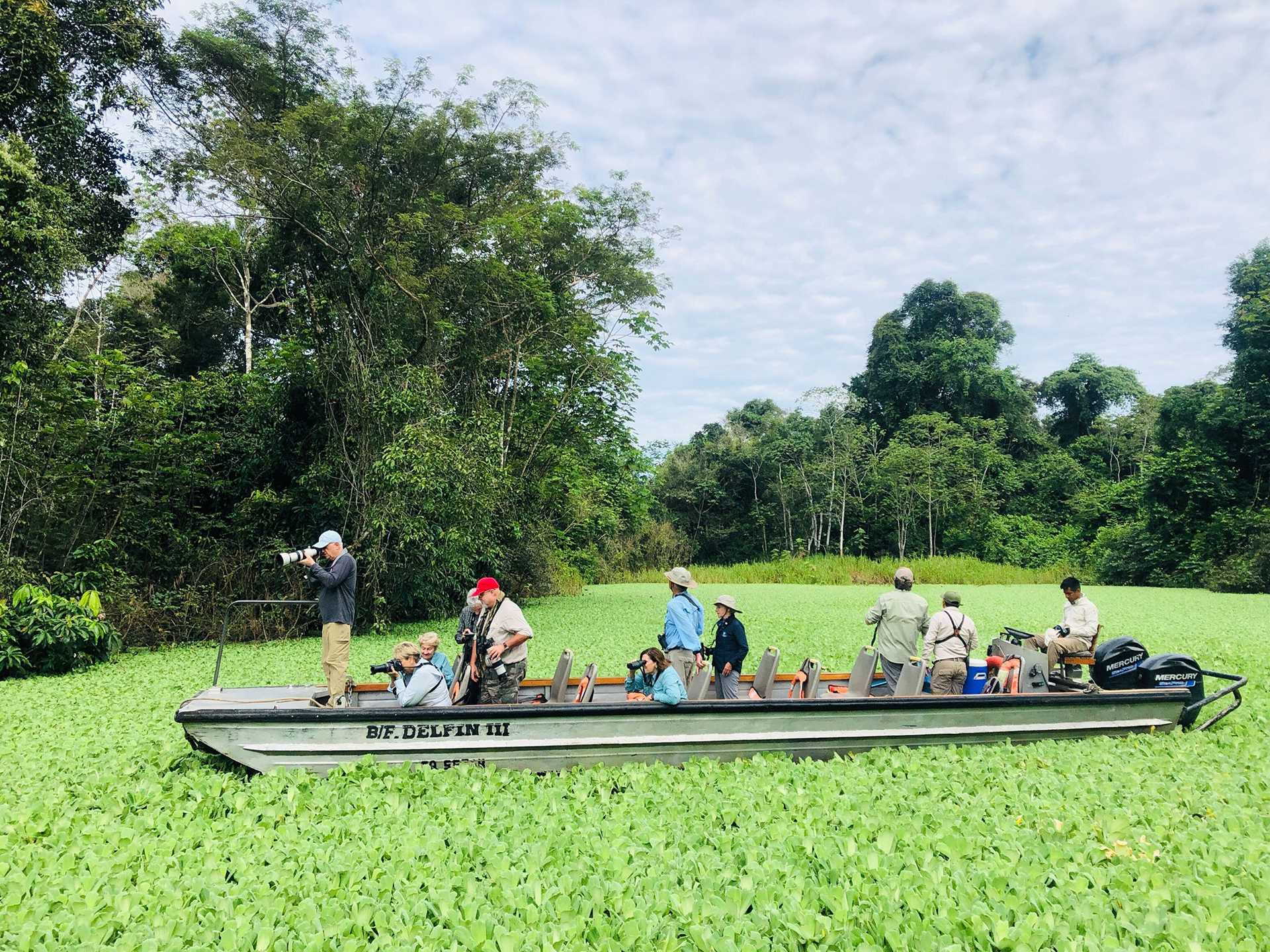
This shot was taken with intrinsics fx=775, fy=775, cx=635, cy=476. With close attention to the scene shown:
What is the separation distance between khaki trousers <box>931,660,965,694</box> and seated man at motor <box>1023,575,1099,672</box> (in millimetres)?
1074

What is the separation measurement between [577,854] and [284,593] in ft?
30.7

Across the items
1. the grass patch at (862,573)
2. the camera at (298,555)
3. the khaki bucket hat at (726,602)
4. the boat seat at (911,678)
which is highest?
the camera at (298,555)

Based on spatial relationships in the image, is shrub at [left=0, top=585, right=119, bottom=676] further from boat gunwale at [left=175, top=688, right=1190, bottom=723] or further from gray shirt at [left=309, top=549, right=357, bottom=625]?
boat gunwale at [left=175, top=688, right=1190, bottom=723]

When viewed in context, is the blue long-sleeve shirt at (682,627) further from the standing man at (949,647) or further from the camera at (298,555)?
the camera at (298,555)

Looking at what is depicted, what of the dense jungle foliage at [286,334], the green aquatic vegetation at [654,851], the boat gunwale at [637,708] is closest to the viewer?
the green aquatic vegetation at [654,851]

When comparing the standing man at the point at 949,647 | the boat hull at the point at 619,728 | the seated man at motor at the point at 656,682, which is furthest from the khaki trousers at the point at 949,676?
the seated man at motor at the point at 656,682

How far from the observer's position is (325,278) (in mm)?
11977

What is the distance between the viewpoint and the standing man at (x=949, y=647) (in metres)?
5.46

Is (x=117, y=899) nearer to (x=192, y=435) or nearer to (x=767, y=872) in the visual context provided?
→ (x=767, y=872)

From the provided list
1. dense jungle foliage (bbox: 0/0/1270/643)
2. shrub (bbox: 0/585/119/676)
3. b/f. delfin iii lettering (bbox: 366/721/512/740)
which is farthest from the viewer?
dense jungle foliage (bbox: 0/0/1270/643)

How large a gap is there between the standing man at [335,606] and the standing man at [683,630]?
2.24 meters

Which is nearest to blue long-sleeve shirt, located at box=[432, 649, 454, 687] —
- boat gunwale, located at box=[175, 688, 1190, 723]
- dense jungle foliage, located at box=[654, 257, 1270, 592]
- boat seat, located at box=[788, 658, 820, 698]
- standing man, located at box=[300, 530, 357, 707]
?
boat gunwale, located at box=[175, 688, 1190, 723]

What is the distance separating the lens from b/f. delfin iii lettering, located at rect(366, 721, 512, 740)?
14.4ft

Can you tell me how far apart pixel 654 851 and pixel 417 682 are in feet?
6.15
